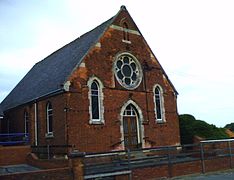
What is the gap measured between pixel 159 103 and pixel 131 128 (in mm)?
3737

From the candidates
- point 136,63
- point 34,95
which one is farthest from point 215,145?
point 34,95

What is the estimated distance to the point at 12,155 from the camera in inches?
819

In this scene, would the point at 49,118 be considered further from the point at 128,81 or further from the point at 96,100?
the point at 128,81

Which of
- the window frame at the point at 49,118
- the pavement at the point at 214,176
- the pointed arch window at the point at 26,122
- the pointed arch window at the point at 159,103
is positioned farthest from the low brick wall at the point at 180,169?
the pointed arch window at the point at 26,122

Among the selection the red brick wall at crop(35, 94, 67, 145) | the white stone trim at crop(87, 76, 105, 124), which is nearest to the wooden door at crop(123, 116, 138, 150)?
the white stone trim at crop(87, 76, 105, 124)

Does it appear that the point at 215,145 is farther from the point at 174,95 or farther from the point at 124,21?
the point at 124,21

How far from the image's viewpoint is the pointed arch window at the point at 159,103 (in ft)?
78.0

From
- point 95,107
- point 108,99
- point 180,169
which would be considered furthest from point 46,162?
point 180,169

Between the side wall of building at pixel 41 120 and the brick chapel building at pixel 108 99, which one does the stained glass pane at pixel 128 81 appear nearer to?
the brick chapel building at pixel 108 99

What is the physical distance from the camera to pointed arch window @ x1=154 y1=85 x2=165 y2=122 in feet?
78.0

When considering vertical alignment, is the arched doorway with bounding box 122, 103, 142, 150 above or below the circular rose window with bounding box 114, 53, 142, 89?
below

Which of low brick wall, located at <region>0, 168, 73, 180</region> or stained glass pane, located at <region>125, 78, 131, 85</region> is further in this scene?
stained glass pane, located at <region>125, 78, 131, 85</region>

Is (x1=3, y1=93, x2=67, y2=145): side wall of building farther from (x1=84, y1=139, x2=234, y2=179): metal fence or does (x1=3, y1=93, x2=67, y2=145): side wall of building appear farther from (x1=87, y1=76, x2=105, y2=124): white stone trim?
(x1=84, y1=139, x2=234, y2=179): metal fence

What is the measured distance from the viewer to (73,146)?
18219mm
